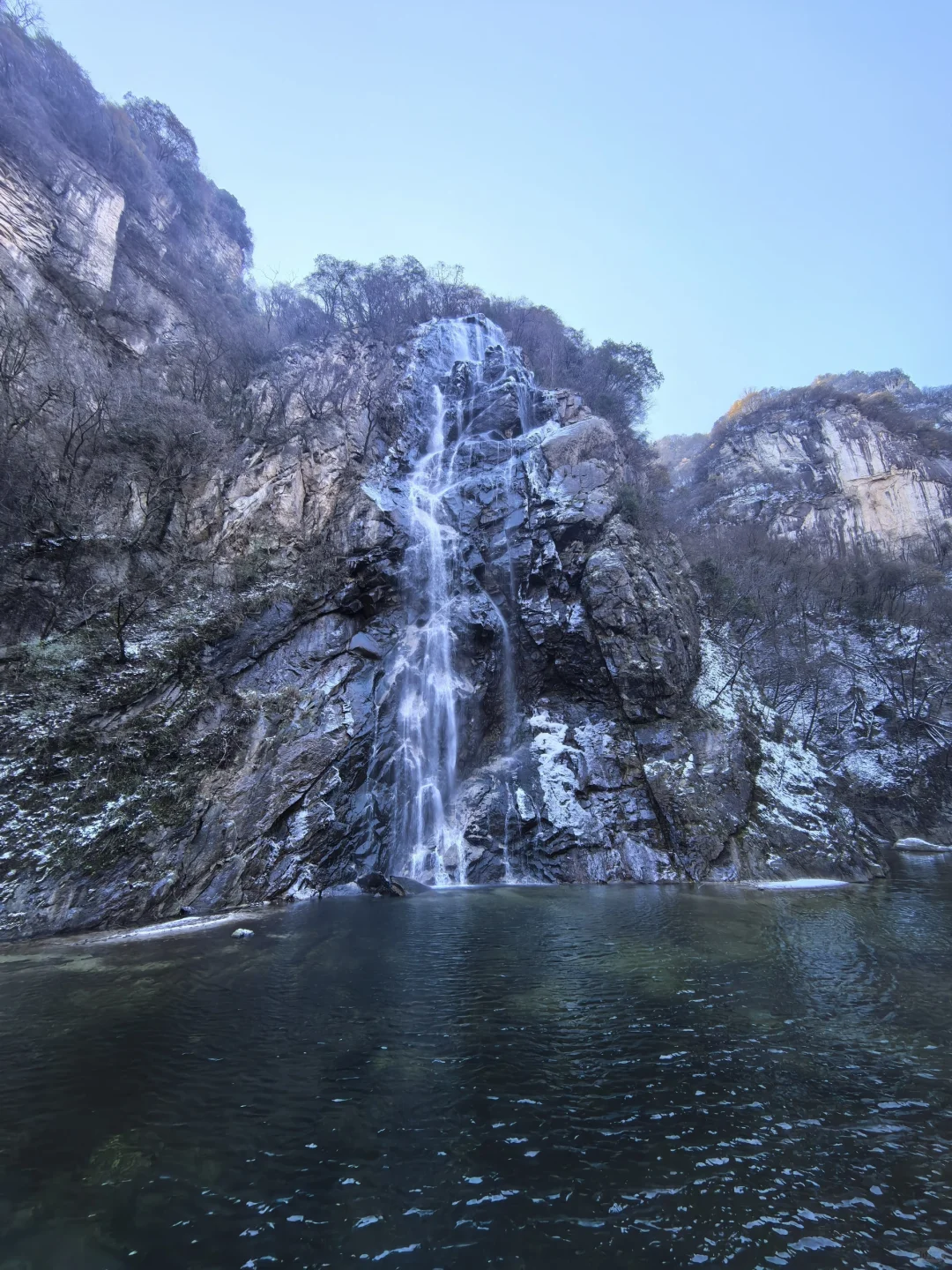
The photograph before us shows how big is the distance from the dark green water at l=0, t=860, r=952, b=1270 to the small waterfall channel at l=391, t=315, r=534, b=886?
867 centimetres

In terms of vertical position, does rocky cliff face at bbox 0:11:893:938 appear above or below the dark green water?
above

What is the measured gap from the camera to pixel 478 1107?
4.76m

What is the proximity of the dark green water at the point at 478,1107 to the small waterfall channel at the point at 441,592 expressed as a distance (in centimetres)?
867

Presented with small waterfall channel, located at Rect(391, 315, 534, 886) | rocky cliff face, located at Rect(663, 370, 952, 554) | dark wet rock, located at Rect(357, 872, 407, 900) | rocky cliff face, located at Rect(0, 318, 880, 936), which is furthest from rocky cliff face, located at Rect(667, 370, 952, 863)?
dark wet rock, located at Rect(357, 872, 407, 900)

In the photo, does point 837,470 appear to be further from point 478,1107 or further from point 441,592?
point 478,1107

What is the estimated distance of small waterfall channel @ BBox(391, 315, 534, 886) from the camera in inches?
699

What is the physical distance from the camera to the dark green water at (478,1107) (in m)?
3.29

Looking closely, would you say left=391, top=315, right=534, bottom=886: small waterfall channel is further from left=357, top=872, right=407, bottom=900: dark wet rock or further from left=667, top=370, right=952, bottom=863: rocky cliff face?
left=667, top=370, right=952, bottom=863: rocky cliff face

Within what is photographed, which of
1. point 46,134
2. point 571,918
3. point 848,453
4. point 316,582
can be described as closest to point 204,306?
point 46,134

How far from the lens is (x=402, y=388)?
3167cm

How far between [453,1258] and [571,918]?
9.06 meters

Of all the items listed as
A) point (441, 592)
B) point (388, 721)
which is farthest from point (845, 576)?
point (388, 721)

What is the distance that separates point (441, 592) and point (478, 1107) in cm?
1853

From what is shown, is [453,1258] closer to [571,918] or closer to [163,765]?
[571,918]
